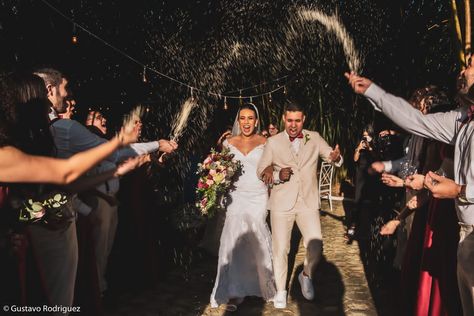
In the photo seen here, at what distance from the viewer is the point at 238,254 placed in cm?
553

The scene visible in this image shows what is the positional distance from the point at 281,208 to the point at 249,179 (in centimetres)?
56

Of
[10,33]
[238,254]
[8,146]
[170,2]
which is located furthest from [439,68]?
[8,146]

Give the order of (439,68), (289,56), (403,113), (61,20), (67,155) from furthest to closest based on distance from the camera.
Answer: (289,56) → (439,68) → (61,20) → (67,155) → (403,113)

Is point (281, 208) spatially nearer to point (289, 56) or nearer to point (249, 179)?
point (249, 179)

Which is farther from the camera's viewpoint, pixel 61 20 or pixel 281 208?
pixel 61 20

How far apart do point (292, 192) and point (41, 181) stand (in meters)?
3.49

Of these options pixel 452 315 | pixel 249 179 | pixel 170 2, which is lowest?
pixel 452 315

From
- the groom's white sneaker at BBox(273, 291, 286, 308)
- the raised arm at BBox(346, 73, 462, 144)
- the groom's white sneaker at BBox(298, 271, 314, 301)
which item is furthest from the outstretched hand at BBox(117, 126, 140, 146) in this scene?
the groom's white sneaker at BBox(298, 271, 314, 301)

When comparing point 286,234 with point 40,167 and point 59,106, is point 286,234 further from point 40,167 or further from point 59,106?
point 40,167

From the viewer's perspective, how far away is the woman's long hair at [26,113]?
8.80ft

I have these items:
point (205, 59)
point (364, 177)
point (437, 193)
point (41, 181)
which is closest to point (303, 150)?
point (437, 193)

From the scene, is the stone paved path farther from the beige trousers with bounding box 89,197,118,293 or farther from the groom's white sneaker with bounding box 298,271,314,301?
the beige trousers with bounding box 89,197,118,293

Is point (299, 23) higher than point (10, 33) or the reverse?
higher

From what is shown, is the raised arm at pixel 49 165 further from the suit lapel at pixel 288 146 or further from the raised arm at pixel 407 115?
the suit lapel at pixel 288 146
